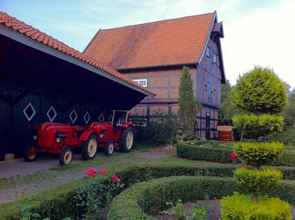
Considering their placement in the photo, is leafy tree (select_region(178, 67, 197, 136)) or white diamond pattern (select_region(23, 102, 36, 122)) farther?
leafy tree (select_region(178, 67, 197, 136))

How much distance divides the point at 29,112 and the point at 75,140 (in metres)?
2.07

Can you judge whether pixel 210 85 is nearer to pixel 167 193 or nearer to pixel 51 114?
pixel 51 114

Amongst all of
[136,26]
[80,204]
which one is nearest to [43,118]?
[80,204]

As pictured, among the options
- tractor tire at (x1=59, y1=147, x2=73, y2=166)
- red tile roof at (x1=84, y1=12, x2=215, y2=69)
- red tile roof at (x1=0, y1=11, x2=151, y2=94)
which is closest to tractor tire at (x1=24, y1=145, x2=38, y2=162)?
tractor tire at (x1=59, y1=147, x2=73, y2=166)

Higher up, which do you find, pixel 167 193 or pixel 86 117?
pixel 86 117

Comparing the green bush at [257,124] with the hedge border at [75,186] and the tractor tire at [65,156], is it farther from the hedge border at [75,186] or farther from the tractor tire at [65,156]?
the tractor tire at [65,156]

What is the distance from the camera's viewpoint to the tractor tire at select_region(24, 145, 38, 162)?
9.70 metres

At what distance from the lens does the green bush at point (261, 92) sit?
4.37 metres

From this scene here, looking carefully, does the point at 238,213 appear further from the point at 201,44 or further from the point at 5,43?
the point at 201,44

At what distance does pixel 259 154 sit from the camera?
14.2 feet

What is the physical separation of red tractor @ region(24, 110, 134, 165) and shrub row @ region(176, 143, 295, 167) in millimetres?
2420

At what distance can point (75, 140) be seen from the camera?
33.1ft

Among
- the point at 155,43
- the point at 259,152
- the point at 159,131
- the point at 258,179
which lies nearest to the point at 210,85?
the point at 155,43

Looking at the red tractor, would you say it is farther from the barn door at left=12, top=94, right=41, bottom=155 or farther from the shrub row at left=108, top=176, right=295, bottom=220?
the shrub row at left=108, top=176, right=295, bottom=220
